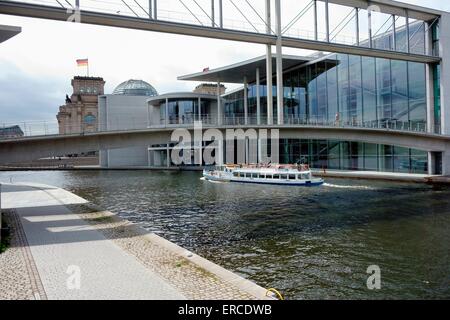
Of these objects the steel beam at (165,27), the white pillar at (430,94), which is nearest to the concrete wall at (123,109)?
the steel beam at (165,27)

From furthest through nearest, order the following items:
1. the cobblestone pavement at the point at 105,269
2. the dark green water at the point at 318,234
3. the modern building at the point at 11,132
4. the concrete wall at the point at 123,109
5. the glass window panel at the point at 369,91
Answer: the concrete wall at the point at 123,109
the glass window panel at the point at 369,91
the modern building at the point at 11,132
the dark green water at the point at 318,234
the cobblestone pavement at the point at 105,269

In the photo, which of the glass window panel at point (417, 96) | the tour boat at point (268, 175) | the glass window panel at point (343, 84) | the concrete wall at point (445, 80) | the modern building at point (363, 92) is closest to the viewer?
the modern building at point (363, 92)

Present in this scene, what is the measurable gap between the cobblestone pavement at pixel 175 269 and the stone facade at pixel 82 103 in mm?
83929

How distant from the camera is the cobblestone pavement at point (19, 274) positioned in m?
7.67

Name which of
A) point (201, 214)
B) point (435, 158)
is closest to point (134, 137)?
point (201, 214)

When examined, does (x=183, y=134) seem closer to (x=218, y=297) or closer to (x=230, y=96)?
(x=218, y=297)

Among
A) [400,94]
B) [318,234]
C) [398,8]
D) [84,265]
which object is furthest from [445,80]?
[84,265]

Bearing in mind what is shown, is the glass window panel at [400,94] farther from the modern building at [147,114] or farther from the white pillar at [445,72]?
the modern building at [147,114]

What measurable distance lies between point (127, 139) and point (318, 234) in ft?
43.0

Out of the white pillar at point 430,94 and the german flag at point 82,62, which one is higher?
the german flag at point 82,62

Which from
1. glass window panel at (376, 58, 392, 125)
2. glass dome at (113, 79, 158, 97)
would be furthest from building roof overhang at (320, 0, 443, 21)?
glass dome at (113, 79, 158, 97)

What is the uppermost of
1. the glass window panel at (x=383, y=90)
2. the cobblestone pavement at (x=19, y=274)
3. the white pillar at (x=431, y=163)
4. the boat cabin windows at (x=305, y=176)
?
the glass window panel at (x=383, y=90)

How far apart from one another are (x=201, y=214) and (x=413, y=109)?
28745mm

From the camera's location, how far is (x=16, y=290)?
789 centimetres
